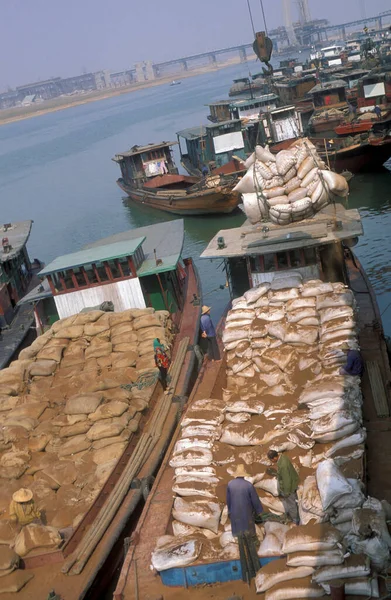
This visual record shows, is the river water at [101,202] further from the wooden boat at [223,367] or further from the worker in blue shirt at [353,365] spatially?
the worker in blue shirt at [353,365]

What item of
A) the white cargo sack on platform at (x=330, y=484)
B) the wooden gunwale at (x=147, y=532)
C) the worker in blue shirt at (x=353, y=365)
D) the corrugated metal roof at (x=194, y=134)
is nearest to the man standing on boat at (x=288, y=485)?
the white cargo sack on platform at (x=330, y=484)

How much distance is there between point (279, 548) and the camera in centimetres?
774

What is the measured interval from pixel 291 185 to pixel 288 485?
19.3ft

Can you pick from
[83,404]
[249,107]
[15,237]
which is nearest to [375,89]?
[249,107]

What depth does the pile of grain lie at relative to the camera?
1109 centimetres

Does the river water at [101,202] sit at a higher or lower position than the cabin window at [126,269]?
lower

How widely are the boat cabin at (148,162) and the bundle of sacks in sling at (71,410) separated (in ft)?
86.7

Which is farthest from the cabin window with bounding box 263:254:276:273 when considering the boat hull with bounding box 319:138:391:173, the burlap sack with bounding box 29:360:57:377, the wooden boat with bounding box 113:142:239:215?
the boat hull with bounding box 319:138:391:173

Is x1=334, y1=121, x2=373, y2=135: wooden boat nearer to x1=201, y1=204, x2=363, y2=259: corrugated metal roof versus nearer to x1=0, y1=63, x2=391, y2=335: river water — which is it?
x1=0, y1=63, x2=391, y2=335: river water

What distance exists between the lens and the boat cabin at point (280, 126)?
142 feet

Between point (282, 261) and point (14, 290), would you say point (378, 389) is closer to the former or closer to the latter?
point (282, 261)

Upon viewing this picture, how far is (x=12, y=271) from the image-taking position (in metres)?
23.2

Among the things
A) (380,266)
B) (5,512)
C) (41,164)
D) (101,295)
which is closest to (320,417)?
(5,512)

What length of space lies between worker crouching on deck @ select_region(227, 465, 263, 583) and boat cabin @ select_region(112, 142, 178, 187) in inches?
1363
